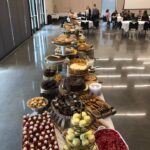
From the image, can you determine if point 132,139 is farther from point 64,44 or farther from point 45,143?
point 64,44

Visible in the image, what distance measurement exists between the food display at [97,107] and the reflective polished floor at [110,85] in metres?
0.97

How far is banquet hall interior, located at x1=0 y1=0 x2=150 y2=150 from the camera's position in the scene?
1.74 meters

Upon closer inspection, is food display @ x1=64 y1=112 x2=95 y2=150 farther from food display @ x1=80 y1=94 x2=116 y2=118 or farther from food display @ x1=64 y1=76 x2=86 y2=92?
food display @ x1=64 y1=76 x2=86 y2=92

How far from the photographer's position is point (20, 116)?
3.39m

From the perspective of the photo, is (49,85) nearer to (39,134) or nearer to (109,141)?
(39,134)

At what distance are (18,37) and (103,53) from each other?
398 centimetres

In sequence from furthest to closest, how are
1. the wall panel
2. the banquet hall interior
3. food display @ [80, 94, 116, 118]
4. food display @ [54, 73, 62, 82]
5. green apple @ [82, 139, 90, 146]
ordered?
the wall panel
food display @ [54, 73, 62, 82]
food display @ [80, 94, 116, 118]
the banquet hall interior
green apple @ [82, 139, 90, 146]

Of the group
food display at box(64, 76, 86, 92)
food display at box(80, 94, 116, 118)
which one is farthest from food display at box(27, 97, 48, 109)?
food display at box(80, 94, 116, 118)

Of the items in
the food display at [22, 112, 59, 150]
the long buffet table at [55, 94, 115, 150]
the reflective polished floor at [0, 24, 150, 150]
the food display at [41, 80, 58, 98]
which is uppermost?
the food display at [41, 80, 58, 98]

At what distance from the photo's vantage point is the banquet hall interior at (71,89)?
1738 millimetres

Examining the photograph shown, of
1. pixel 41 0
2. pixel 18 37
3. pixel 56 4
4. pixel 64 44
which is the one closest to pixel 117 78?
pixel 64 44

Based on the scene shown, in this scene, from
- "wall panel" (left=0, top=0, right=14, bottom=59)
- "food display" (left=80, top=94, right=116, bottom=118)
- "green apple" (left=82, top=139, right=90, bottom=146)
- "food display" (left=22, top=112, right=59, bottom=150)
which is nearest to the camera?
"green apple" (left=82, top=139, right=90, bottom=146)

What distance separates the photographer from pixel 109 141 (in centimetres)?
170

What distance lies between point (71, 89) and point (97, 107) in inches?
17.1
